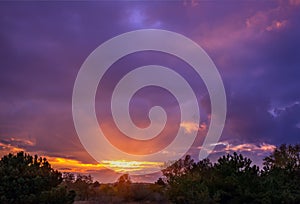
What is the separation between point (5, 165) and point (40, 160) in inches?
107

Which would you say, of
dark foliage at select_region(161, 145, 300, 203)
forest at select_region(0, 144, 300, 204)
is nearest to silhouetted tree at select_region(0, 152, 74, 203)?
forest at select_region(0, 144, 300, 204)

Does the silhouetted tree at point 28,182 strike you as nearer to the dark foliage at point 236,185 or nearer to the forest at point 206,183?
the forest at point 206,183

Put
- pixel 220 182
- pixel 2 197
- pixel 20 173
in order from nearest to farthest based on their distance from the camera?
pixel 2 197 → pixel 20 173 → pixel 220 182

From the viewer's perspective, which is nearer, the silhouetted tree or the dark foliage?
the silhouetted tree

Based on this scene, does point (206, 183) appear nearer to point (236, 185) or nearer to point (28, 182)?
point (236, 185)

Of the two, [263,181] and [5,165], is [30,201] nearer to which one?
[5,165]

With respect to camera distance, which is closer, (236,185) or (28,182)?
(28,182)

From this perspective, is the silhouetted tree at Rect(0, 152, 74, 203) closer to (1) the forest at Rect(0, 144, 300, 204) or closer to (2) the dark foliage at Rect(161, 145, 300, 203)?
(1) the forest at Rect(0, 144, 300, 204)

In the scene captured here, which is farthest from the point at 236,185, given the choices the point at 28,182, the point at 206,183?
the point at 28,182

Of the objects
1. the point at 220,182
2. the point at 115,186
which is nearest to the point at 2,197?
the point at 220,182

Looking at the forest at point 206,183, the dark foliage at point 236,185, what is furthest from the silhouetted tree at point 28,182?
the dark foliage at point 236,185

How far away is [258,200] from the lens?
35.2 metres

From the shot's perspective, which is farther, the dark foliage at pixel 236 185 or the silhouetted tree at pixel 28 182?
the dark foliage at pixel 236 185

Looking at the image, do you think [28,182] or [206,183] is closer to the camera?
[28,182]
